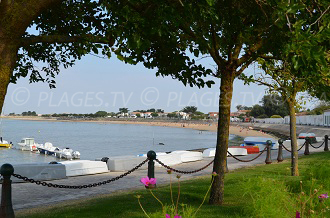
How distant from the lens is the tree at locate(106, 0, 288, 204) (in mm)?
6617

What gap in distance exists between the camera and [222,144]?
7875 millimetres

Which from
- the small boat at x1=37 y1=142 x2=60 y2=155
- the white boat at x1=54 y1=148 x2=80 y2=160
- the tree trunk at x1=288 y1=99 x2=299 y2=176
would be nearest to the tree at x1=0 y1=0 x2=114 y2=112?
the tree trunk at x1=288 y1=99 x2=299 y2=176

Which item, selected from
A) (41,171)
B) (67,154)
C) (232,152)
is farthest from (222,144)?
(67,154)

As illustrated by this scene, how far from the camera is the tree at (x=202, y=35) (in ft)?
21.7

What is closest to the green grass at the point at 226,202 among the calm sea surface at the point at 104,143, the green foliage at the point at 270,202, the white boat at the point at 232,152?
the green foliage at the point at 270,202

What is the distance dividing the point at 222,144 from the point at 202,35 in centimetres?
236

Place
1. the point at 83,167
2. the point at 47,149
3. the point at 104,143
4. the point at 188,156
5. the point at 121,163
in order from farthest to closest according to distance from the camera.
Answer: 1. the point at 104,143
2. the point at 47,149
3. the point at 188,156
4. the point at 121,163
5. the point at 83,167

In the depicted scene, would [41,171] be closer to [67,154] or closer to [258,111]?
[67,154]

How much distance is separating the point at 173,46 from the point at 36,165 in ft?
25.3

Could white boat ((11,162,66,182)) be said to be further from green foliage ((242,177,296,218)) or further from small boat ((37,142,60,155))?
small boat ((37,142,60,155))

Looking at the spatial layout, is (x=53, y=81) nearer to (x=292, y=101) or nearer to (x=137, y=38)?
(x=137, y=38)

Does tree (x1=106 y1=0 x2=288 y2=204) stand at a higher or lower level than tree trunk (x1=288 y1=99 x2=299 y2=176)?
higher

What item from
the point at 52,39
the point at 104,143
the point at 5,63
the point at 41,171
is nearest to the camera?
the point at 5,63

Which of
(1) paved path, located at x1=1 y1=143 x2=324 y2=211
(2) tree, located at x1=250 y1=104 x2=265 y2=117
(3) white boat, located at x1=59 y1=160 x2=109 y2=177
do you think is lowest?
(1) paved path, located at x1=1 y1=143 x2=324 y2=211
